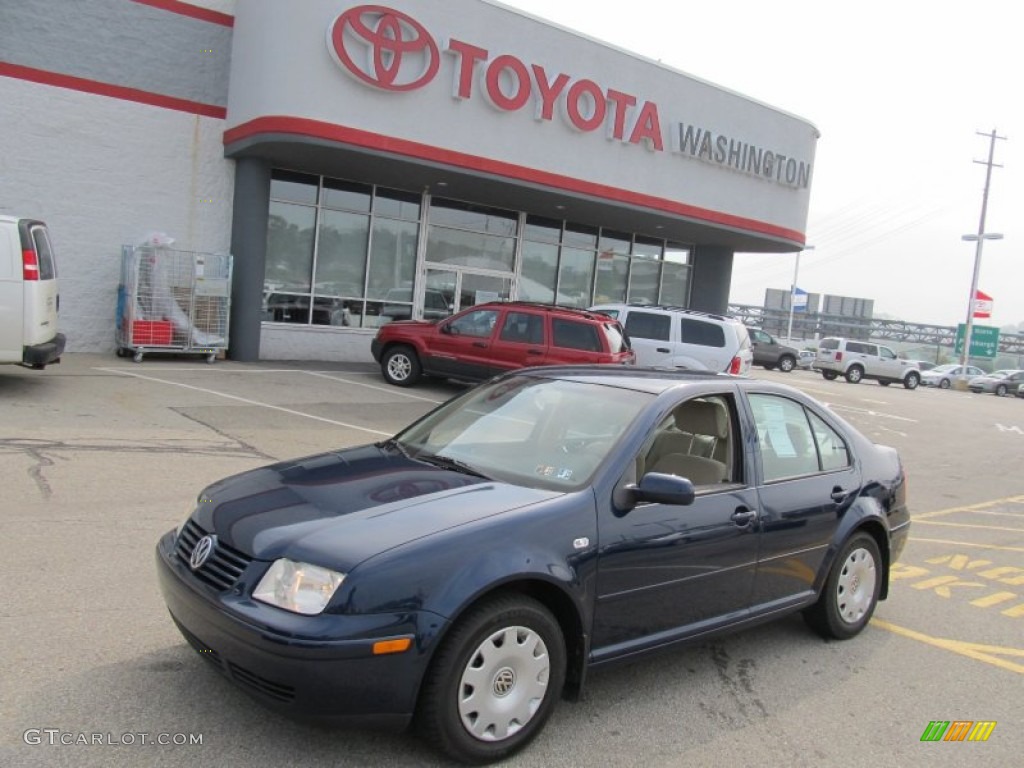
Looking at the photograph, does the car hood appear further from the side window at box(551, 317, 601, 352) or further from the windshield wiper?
the side window at box(551, 317, 601, 352)

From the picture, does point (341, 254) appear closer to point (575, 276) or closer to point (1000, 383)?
point (575, 276)

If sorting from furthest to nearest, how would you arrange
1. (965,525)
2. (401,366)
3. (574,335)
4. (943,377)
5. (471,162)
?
(943,377), (471,162), (401,366), (574,335), (965,525)

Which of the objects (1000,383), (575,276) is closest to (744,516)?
(575,276)

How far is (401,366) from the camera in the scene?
1458 cm

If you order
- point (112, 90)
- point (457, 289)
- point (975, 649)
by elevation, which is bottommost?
point (975, 649)

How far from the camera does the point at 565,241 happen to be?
2100cm

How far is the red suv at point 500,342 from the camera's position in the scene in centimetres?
1330

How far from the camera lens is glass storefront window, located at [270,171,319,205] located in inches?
651

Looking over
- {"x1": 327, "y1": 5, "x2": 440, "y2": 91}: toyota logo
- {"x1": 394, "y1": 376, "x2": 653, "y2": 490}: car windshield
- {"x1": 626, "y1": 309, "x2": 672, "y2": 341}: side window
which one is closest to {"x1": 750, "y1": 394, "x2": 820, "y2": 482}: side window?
{"x1": 394, "y1": 376, "x2": 653, "y2": 490}: car windshield

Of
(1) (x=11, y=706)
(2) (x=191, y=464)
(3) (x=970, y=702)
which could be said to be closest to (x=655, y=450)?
(3) (x=970, y=702)

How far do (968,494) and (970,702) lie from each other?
7380 millimetres

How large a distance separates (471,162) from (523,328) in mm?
3927

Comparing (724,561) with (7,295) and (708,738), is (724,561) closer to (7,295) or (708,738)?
(708,738)

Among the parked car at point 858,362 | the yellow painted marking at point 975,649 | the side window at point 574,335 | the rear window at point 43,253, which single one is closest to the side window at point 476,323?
the side window at point 574,335
